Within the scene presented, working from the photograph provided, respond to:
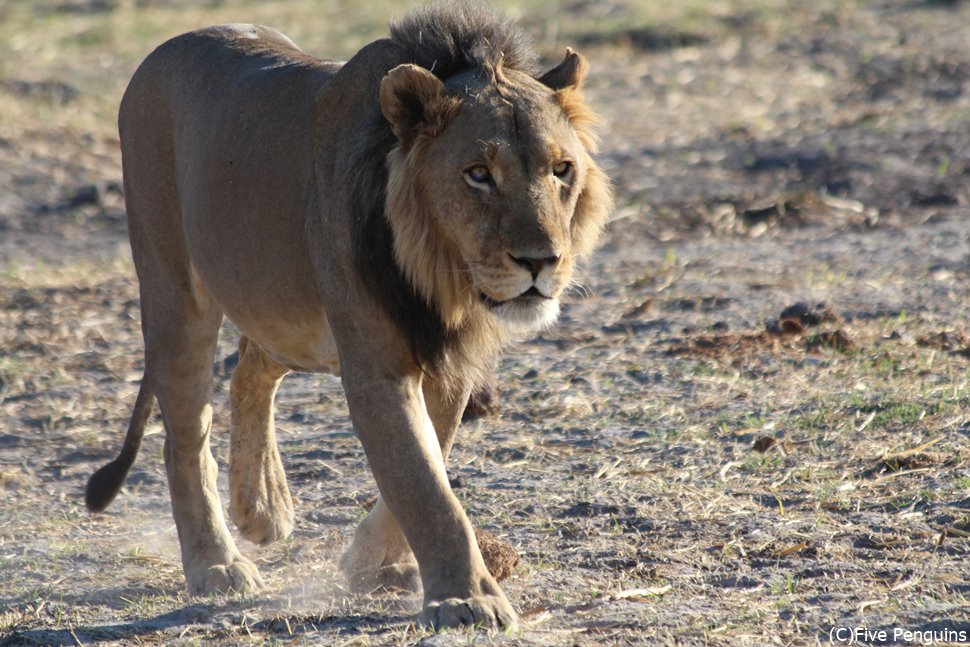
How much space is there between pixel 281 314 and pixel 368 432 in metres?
0.65

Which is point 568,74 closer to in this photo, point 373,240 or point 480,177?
point 480,177

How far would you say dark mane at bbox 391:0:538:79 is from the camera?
3.93 meters

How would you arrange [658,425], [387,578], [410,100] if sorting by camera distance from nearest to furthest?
[410,100] → [387,578] → [658,425]

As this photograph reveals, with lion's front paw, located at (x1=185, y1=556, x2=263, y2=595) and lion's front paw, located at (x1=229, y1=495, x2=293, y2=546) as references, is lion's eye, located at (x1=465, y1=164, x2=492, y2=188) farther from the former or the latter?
lion's front paw, located at (x1=229, y1=495, x2=293, y2=546)

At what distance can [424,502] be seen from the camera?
11.9 ft

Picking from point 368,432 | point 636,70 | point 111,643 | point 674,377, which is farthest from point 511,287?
point 636,70

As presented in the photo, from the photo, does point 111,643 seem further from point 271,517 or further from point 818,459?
point 818,459

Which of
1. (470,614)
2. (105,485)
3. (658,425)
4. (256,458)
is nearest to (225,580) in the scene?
(256,458)

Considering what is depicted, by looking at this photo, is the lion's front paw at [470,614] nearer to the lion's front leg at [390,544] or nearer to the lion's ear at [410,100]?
the lion's front leg at [390,544]

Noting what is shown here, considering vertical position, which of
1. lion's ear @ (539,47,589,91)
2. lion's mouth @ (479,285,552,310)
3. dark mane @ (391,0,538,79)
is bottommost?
lion's mouth @ (479,285,552,310)

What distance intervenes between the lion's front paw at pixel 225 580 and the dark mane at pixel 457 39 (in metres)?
1.57

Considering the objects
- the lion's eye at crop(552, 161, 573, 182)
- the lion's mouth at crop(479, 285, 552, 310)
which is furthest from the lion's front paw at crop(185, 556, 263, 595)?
the lion's eye at crop(552, 161, 573, 182)

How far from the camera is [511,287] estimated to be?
141 inches

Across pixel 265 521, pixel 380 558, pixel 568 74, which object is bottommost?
pixel 265 521
